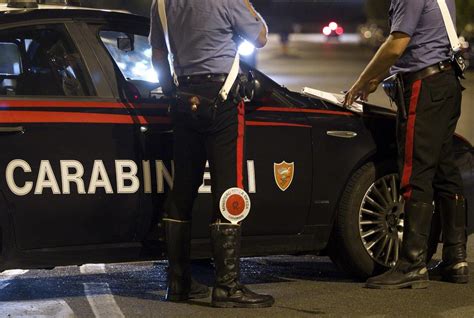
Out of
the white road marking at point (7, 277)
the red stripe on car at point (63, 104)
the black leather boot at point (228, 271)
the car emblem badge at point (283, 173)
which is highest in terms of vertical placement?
the red stripe on car at point (63, 104)

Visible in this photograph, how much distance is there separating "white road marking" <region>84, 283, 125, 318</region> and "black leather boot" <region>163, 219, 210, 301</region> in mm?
299

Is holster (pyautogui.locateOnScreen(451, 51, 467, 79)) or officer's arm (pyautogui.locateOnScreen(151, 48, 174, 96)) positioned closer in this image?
officer's arm (pyautogui.locateOnScreen(151, 48, 174, 96))

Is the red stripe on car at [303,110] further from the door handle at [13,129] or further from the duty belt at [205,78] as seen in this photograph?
the door handle at [13,129]

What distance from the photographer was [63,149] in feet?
17.4

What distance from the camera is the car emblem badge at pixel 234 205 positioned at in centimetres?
539

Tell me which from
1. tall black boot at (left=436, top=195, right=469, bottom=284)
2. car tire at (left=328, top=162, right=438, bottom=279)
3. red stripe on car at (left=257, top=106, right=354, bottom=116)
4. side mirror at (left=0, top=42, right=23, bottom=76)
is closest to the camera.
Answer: side mirror at (left=0, top=42, right=23, bottom=76)

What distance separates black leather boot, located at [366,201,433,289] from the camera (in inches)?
231

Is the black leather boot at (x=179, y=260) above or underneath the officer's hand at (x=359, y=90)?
underneath

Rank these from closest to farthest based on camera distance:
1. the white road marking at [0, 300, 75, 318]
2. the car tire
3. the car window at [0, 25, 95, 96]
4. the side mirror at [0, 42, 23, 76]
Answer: the white road marking at [0, 300, 75, 318] → the car window at [0, 25, 95, 96] → the side mirror at [0, 42, 23, 76] → the car tire

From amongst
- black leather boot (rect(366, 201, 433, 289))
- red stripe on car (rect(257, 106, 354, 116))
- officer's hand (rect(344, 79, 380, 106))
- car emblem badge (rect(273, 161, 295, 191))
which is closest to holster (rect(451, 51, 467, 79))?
officer's hand (rect(344, 79, 380, 106))

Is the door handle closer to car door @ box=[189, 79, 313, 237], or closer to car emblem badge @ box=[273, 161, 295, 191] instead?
car door @ box=[189, 79, 313, 237]

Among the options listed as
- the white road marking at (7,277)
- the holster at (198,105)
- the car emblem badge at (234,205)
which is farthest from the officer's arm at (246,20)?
the white road marking at (7,277)

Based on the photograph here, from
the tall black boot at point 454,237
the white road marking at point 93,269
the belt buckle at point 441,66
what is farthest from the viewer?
the white road marking at point 93,269

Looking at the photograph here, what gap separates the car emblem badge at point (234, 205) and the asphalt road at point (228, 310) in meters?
0.46
